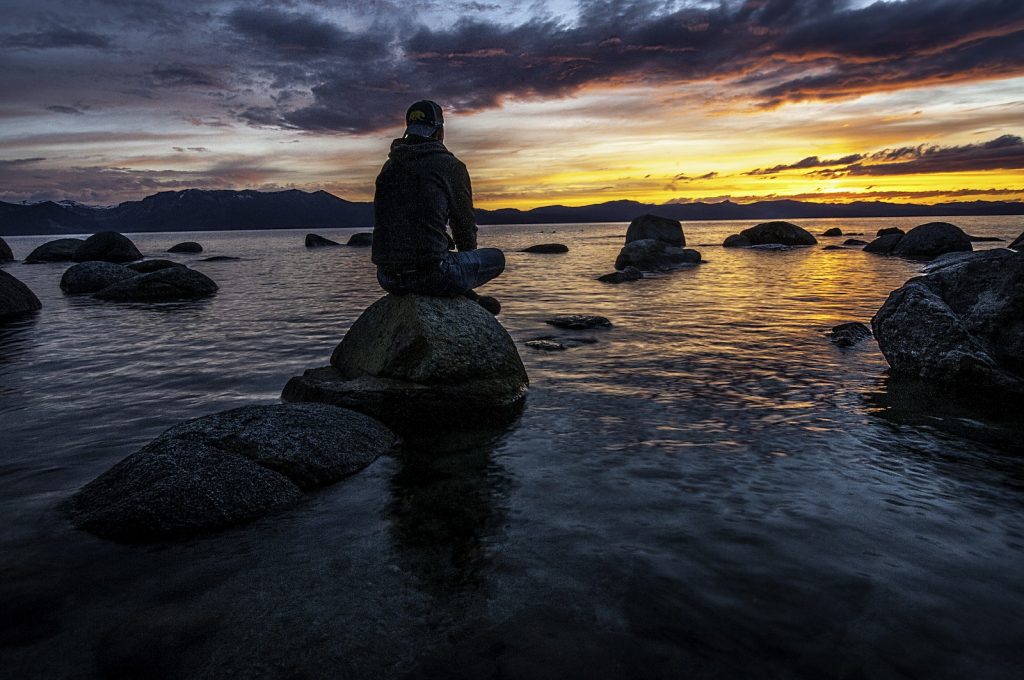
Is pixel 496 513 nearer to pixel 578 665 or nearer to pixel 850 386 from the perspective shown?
pixel 578 665

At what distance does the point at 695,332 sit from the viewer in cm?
1283

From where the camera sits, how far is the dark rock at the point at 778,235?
172 ft

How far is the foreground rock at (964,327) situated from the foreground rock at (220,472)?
747 cm

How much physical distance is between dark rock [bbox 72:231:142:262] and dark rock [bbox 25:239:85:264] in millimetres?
2772

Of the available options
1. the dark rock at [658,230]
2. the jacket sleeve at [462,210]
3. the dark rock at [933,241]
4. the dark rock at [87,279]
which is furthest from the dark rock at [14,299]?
the dark rock at [933,241]

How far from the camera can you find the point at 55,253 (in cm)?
4162

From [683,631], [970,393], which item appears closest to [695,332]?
[970,393]

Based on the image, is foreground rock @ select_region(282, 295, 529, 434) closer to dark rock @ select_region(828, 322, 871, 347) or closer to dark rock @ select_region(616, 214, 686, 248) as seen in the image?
dark rock @ select_region(828, 322, 871, 347)

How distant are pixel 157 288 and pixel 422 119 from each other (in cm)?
1623

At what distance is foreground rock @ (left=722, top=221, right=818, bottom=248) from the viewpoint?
172ft

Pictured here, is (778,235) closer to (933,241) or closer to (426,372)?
(933,241)

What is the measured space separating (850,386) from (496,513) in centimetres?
620

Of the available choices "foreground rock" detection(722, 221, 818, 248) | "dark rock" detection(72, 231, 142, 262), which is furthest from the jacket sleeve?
"foreground rock" detection(722, 221, 818, 248)

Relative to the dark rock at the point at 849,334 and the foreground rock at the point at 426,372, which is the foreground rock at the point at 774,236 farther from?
the foreground rock at the point at 426,372
